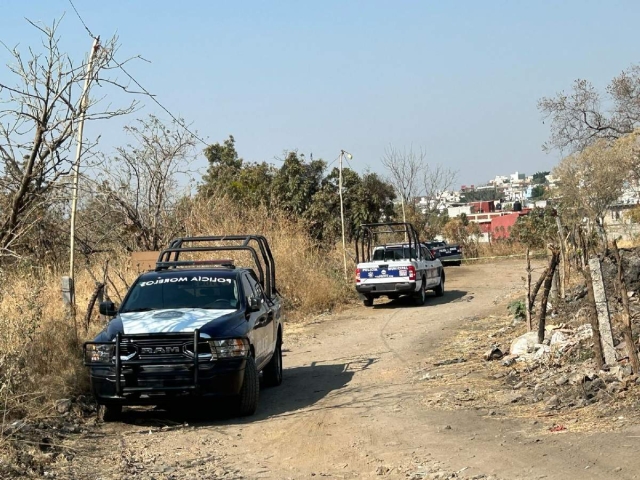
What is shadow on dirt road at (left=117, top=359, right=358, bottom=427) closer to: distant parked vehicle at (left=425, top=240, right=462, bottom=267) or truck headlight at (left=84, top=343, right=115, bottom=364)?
truck headlight at (left=84, top=343, right=115, bottom=364)

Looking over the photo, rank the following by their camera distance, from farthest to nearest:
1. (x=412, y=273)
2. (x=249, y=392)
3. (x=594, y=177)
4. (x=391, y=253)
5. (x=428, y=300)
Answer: (x=594, y=177) → (x=428, y=300) → (x=391, y=253) → (x=412, y=273) → (x=249, y=392)

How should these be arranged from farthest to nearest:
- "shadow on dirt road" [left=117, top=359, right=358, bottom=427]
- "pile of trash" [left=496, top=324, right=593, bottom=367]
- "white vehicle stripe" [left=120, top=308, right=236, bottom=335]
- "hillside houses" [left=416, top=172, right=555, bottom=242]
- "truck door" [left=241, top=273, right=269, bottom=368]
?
"hillside houses" [left=416, top=172, right=555, bottom=242]
"pile of trash" [left=496, top=324, right=593, bottom=367]
"truck door" [left=241, top=273, right=269, bottom=368]
"shadow on dirt road" [left=117, top=359, right=358, bottom=427]
"white vehicle stripe" [left=120, top=308, right=236, bottom=335]

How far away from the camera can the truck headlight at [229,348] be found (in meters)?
9.72

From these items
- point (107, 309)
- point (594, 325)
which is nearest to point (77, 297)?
point (107, 309)

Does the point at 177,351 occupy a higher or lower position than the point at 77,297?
lower

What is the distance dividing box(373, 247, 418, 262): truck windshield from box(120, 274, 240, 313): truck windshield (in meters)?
13.9

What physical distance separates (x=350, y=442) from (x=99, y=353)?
319cm

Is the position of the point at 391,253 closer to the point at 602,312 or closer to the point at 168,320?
the point at 602,312

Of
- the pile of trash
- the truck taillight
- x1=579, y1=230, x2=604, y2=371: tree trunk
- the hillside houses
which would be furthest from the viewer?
the hillside houses

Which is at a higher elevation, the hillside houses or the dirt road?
the hillside houses

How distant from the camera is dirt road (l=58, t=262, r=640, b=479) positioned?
23.7ft

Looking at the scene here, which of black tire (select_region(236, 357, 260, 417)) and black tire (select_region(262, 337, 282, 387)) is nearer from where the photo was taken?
black tire (select_region(236, 357, 260, 417))

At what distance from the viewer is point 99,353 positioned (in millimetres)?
9852

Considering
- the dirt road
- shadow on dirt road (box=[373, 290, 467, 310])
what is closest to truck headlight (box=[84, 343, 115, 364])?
the dirt road
